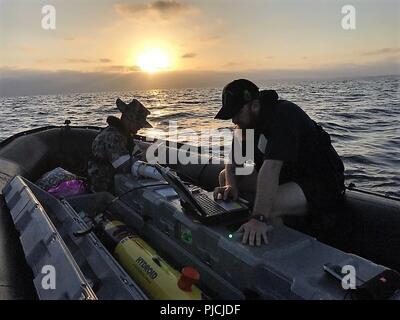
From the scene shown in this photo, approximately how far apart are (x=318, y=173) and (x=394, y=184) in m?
3.79

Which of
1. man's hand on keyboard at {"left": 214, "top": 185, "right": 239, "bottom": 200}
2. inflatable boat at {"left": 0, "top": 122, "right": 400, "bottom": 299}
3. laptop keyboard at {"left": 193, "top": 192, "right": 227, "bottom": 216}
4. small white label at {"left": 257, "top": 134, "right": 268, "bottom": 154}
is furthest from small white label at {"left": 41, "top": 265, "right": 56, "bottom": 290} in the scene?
small white label at {"left": 257, "top": 134, "right": 268, "bottom": 154}

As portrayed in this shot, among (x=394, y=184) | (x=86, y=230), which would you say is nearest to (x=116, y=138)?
(x=86, y=230)

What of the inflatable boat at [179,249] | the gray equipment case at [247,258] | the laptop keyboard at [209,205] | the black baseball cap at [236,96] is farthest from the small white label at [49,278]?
the black baseball cap at [236,96]

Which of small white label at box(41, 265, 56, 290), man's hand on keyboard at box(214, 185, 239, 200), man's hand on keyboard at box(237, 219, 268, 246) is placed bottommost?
small white label at box(41, 265, 56, 290)

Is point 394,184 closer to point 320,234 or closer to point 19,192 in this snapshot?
point 320,234

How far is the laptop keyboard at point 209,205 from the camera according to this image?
3.03 m

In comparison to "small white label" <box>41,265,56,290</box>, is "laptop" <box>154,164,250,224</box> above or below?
above

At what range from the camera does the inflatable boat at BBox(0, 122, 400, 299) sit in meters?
2.40

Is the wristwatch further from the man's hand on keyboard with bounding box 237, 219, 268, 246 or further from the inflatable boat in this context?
the inflatable boat

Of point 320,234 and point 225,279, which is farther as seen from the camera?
point 320,234

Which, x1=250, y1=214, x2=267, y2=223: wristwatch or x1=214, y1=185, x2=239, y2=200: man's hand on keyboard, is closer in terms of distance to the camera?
x1=250, y1=214, x2=267, y2=223: wristwatch

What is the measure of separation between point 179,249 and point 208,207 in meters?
0.47

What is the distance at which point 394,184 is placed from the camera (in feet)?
21.1

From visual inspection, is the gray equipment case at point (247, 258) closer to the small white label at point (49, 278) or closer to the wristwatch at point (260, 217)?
the wristwatch at point (260, 217)
